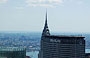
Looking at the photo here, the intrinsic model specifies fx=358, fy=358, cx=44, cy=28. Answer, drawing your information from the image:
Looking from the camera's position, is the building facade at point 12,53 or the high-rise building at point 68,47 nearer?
the building facade at point 12,53

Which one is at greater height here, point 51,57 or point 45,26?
point 45,26

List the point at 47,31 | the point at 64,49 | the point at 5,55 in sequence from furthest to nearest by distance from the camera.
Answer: the point at 47,31
the point at 64,49
the point at 5,55

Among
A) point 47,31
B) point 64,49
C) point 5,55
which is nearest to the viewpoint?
point 5,55

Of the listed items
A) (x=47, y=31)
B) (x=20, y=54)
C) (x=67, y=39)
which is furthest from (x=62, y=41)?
(x=20, y=54)

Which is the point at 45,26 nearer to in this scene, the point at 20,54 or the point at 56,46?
the point at 56,46

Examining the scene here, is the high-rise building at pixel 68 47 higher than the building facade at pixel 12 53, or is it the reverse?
the building facade at pixel 12 53

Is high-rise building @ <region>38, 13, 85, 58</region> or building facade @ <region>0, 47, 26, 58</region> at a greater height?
building facade @ <region>0, 47, 26, 58</region>

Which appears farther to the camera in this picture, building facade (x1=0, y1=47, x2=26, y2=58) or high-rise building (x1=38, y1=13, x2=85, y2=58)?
A: high-rise building (x1=38, y1=13, x2=85, y2=58)

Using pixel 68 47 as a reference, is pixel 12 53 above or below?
above

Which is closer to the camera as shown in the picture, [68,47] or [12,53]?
[12,53]

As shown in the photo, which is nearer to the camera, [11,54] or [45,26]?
[11,54]
